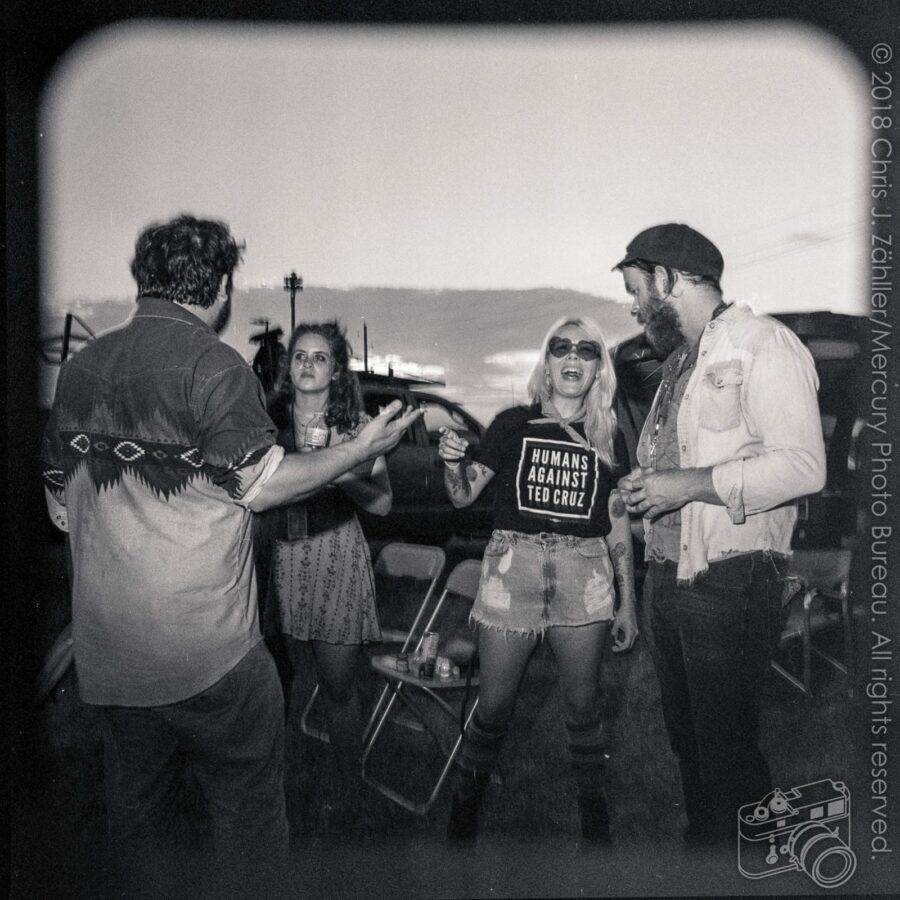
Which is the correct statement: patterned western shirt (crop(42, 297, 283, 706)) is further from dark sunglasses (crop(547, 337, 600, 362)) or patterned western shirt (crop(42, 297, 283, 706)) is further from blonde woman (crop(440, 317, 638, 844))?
dark sunglasses (crop(547, 337, 600, 362))

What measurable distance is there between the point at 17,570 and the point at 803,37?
3396 mm

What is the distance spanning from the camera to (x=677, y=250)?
123 inches

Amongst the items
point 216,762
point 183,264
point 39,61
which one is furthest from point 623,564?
point 39,61

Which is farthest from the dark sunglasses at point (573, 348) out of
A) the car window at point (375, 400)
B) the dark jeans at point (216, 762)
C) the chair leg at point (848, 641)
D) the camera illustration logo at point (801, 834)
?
Result: the camera illustration logo at point (801, 834)

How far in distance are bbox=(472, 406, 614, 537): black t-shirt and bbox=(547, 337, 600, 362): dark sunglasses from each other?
209 millimetres

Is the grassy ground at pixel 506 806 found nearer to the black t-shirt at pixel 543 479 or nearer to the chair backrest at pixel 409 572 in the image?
the chair backrest at pixel 409 572

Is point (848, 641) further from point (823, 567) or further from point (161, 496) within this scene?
point (161, 496)

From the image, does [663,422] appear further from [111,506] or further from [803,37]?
[111,506]

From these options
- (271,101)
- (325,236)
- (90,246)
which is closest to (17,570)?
(90,246)

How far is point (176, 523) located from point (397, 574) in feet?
2.72

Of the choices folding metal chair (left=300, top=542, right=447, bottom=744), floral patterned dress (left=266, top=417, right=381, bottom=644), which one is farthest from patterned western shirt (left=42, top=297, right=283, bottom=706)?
folding metal chair (left=300, top=542, right=447, bottom=744)

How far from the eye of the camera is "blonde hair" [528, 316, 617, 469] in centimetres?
309

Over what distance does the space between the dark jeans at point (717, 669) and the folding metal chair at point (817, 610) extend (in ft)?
0.25

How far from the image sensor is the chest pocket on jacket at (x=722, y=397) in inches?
118
